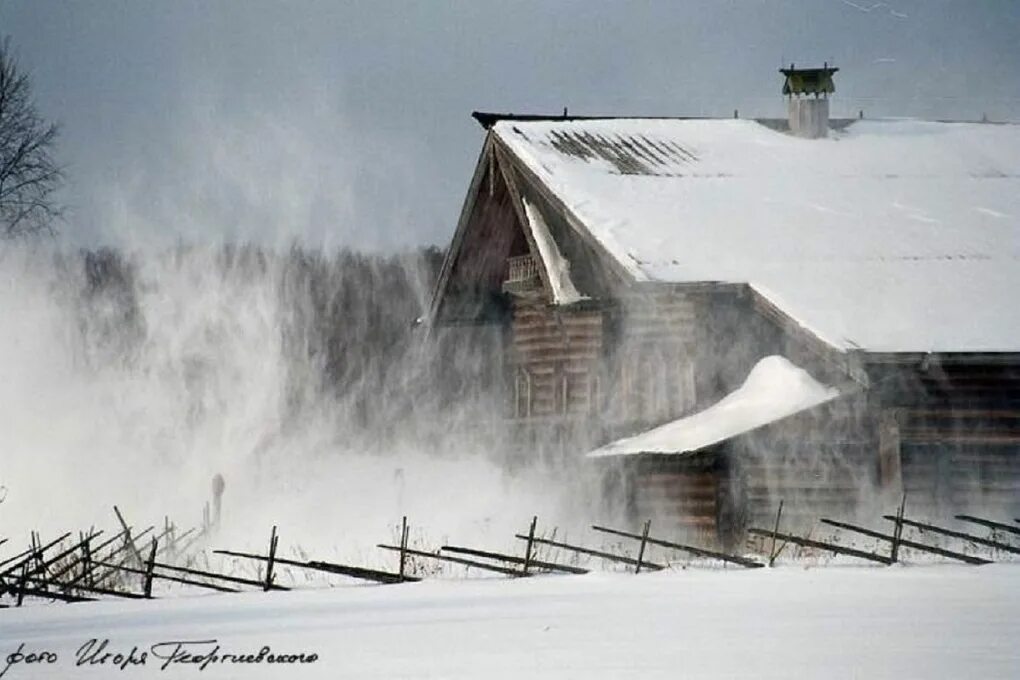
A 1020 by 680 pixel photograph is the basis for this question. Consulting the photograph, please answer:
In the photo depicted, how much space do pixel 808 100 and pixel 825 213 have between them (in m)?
5.19

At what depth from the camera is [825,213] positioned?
2786cm

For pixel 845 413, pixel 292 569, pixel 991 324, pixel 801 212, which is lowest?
pixel 292 569

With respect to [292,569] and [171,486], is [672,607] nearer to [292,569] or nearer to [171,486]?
[292,569]

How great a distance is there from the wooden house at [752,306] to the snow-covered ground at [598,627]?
3.68 meters

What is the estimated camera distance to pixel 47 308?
68.4 metres

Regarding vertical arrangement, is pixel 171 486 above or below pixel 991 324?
below

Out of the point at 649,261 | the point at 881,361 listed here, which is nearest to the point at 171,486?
the point at 649,261

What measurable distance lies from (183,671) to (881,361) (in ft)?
41.9

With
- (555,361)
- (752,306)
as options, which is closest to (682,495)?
(752,306)

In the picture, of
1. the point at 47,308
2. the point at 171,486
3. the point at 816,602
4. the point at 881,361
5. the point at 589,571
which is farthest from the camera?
the point at 47,308

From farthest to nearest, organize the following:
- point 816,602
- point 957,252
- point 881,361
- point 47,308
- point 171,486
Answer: point 47,308 → point 171,486 → point 957,252 → point 881,361 → point 816,602

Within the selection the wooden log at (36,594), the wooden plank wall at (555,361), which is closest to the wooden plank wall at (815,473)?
Result: the wooden plank wall at (555,361)

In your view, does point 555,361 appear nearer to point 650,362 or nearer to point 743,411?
point 650,362

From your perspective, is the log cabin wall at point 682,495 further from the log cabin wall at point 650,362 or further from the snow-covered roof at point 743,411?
the log cabin wall at point 650,362
